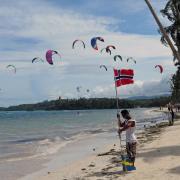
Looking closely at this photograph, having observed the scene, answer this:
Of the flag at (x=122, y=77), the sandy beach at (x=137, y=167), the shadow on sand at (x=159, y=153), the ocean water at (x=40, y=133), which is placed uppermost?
the flag at (x=122, y=77)

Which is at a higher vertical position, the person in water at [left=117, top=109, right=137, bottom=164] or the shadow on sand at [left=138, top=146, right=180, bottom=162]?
the person in water at [left=117, top=109, right=137, bottom=164]

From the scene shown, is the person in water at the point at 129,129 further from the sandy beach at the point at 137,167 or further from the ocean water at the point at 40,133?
the ocean water at the point at 40,133

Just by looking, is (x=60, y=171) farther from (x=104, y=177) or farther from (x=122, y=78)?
(x=122, y=78)

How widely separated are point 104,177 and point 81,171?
1858 millimetres

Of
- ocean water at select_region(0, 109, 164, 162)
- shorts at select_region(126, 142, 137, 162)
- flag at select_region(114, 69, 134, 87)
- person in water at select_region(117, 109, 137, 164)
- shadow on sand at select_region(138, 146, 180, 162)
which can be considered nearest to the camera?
person in water at select_region(117, 109, 137, 164)

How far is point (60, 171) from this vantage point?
14930mm

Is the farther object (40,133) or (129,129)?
(40,133)

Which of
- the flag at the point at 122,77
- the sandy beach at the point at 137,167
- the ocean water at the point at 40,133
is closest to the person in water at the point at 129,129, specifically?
the sandy beach at the point at 137,167

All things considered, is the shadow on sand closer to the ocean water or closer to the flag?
the flag

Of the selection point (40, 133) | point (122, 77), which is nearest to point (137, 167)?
point (122, 77)

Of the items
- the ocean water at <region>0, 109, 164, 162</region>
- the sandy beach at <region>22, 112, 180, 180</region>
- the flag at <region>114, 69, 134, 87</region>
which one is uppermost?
the flag at <region>114, 69, 134, 87</region>

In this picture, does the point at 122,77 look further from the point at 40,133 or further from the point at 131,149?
the point at 40,133

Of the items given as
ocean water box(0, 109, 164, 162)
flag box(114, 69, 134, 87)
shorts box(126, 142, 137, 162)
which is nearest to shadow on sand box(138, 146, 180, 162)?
shorts box(126, 142, 137, 162)

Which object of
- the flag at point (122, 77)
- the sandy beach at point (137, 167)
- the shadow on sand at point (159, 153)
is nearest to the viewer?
the sandy beach at point (137, 167)
